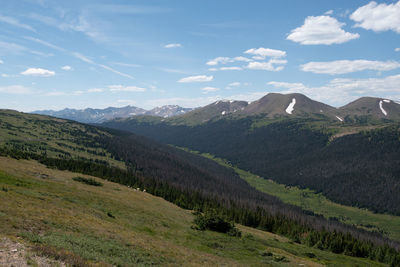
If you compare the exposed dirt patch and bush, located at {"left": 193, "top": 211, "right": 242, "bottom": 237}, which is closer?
the exposed dirt patch

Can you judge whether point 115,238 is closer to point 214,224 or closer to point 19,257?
point 19,257

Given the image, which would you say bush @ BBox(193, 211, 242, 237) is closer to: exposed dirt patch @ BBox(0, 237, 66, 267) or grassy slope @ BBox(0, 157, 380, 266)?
grassy slope @ BBox(0, 157, 380, 266)

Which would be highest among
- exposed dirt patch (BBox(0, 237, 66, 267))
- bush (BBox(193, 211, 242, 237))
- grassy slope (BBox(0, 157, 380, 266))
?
exposed dirt patch (BBox(0, 237, 66, 267))

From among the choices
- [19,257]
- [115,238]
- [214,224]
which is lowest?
[214,224]

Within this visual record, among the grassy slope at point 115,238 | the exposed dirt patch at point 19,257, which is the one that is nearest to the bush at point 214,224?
the grassy slope at point 115,238

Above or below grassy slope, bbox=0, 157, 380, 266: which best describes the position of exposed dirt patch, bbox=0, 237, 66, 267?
above

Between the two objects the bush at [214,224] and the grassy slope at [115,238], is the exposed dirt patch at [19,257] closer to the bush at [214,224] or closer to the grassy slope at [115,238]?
the grassy slope at [115,238]

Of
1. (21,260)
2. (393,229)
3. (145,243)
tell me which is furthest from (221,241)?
(393,229)

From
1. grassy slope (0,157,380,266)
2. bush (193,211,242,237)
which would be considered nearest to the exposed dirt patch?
grassy slope (0,157,380,266)

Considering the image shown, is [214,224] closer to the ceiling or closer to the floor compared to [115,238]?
closer to the floor

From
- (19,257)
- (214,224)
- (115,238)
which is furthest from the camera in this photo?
(214,224)

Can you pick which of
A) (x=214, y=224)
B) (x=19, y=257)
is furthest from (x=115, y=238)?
(x=214, y=224)

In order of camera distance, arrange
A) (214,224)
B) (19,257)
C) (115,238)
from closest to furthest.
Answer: (19,257) → (115,238) → (214,224)

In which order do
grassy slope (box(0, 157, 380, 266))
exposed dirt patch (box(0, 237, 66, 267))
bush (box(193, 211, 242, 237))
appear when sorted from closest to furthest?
exposed dirt patch (box(0, 237, 66, 267)), grassy slope (box(0, 157, 380, 266)), bush (box(193, 211, 242, 237))
